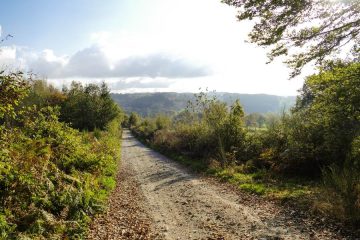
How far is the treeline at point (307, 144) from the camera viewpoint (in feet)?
35.4

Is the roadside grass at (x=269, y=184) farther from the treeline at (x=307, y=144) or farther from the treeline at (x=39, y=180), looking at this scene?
the treeline at (x=39, y=180)

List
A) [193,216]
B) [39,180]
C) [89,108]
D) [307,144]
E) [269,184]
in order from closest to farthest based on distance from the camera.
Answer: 1. [39,180]
2. [193,216]
3. [269,184]
4. [307,144]
5. [89,108]

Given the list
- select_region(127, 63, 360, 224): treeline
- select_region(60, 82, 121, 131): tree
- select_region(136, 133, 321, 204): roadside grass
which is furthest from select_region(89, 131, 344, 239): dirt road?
select_region(60, 82, 121, 131): tree

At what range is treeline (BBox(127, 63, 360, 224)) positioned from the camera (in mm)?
10789

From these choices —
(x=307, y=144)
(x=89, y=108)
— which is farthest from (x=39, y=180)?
(x=89, y=108)

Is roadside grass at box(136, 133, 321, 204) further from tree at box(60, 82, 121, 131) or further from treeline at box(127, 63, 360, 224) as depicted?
tree at box(60, 82, 121, 131)

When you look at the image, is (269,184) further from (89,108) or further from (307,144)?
(89,108)

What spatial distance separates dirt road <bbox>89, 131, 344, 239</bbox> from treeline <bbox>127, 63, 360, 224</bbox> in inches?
59.0

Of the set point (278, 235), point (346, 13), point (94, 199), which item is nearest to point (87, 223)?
point (94, 199)

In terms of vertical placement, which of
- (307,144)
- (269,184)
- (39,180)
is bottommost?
(269,184)

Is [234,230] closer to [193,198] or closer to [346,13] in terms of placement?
[193,198]

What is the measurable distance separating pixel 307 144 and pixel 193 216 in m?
8.29

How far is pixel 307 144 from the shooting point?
16922 millimetres

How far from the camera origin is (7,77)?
8.16 m
